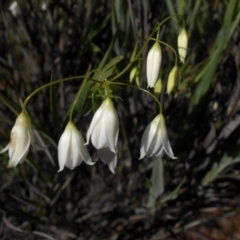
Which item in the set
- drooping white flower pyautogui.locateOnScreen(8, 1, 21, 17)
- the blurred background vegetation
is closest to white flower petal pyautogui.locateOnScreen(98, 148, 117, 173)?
the blurred background vegetation

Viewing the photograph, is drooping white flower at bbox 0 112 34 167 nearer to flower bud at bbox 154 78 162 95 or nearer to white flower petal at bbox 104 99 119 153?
white flower petal at bbox 104 99 119 153

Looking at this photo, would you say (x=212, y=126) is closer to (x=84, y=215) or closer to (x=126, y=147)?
(x=126, y=147)

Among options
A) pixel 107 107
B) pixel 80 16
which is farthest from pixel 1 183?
pixel 107 107

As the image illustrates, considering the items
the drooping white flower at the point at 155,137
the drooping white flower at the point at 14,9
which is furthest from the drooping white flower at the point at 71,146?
the drooping white flower at the point at 14,9

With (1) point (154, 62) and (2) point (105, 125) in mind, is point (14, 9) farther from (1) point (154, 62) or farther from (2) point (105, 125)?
(2) point (105, 125)

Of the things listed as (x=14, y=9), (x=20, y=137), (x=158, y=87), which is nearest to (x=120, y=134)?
(x=14, y=9)
